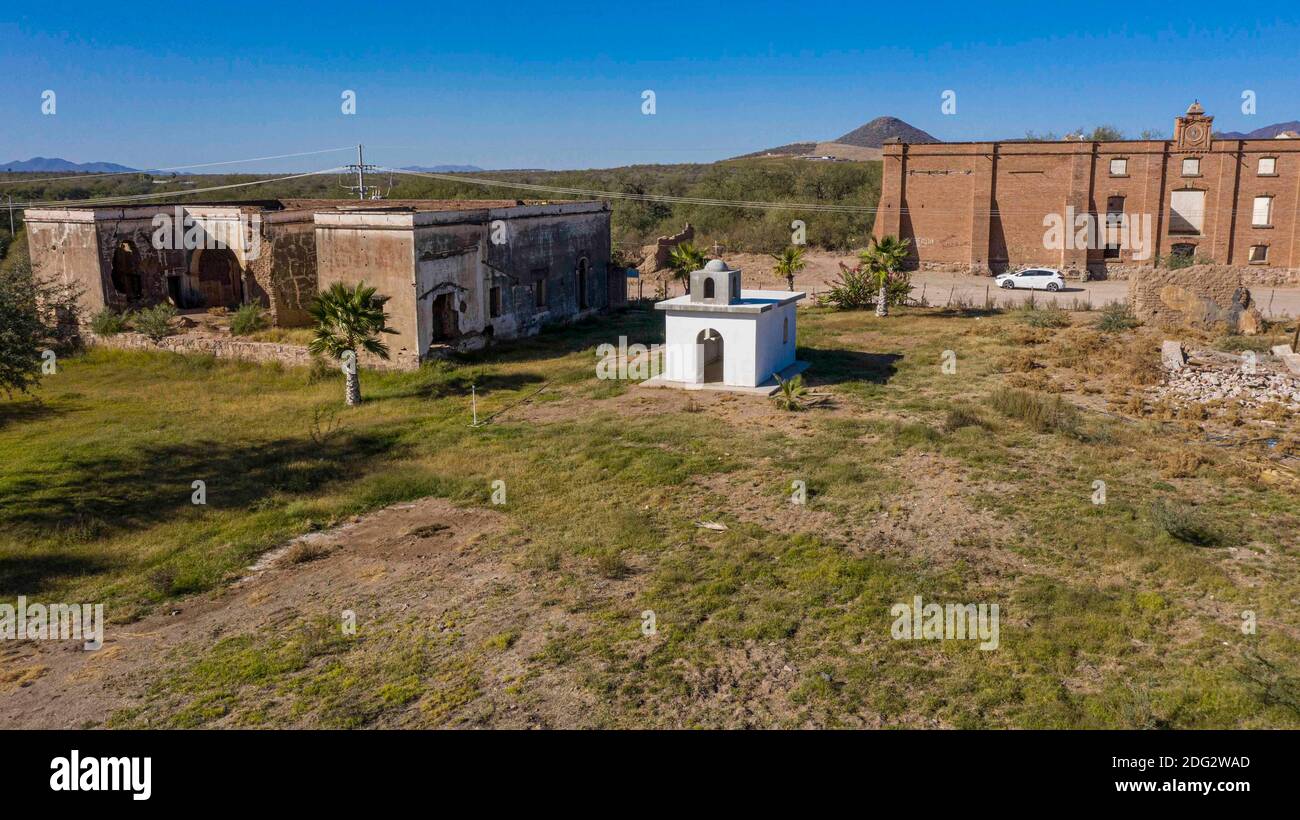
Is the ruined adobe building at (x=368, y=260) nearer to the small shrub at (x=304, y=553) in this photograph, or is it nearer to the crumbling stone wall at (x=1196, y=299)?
the small shrub at (x=304, y=553)

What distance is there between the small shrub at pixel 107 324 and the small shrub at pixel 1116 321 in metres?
32.3

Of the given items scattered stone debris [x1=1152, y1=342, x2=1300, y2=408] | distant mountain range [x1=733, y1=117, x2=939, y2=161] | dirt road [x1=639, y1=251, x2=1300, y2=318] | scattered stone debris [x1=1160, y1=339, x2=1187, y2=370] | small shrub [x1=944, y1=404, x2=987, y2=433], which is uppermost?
distant mountain range [x1=733, y1=117, x2=939, y2=161]

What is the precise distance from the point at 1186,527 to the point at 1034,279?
106ft

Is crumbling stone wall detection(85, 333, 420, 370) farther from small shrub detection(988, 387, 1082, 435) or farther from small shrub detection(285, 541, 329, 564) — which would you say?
small shrub detection(988, 387, 1082, 435)

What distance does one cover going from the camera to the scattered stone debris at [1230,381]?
2145 cm

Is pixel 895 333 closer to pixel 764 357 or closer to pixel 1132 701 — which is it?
pixel 764 357

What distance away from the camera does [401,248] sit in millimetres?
26047

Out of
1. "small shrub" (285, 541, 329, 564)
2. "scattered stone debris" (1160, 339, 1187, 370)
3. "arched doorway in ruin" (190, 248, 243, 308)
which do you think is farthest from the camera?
"arched doorway in ruin" (190, 248, 243, 308)

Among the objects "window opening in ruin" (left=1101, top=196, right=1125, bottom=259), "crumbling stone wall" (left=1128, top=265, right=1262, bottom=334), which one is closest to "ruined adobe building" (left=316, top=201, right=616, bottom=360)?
"crumbling stone wall" (left=1128, top=265, right=1262, bottom=334)

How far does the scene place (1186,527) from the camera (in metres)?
13.6

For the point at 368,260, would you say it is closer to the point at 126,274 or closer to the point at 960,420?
the point at 126,274

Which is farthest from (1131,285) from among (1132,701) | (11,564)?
(11,564)

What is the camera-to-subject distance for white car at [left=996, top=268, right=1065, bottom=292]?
141 ft

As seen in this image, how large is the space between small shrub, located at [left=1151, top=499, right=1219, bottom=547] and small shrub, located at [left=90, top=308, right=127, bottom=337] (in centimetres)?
3058
